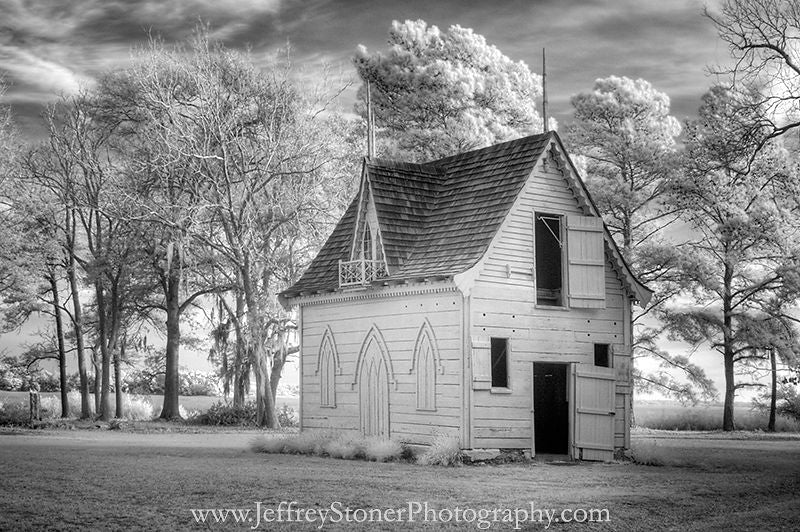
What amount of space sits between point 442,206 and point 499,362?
5093 mm

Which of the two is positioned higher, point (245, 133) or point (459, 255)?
point (245, 133)

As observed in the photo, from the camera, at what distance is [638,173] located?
4347cm

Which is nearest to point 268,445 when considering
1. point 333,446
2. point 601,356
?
Answer: point 333,446

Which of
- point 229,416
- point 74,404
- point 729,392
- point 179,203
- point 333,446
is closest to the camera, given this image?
point 333,446

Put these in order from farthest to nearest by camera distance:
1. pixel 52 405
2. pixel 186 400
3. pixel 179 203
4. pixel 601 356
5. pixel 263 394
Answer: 1. pixel 186 400
2. pixel 52 405
3. pixel 179 203
4. pixel 263 394
5. pixel 601 356

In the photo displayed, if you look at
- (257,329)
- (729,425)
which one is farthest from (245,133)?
(729,425)

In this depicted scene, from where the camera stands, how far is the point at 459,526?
13.9m

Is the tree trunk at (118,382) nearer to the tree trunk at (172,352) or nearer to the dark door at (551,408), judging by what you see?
the tree trunk at (172,352)

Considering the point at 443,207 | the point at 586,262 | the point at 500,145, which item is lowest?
the point at 586,262

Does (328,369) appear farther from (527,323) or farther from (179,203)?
(179,203)

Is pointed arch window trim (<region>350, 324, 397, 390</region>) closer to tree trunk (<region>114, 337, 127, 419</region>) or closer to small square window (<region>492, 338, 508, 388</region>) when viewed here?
small square window (<region>492, 338, 508, 388</region>)

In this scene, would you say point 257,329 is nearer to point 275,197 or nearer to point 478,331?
point 275,197

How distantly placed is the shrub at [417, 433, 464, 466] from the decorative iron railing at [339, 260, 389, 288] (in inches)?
200

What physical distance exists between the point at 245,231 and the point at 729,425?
884 inches
